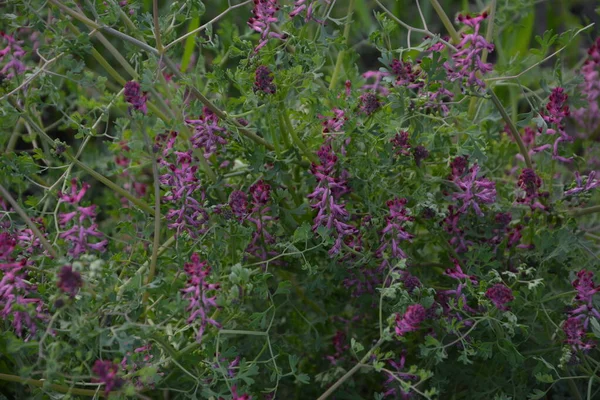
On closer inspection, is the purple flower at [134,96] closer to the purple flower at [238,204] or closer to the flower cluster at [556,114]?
the purple flower at [238,204]

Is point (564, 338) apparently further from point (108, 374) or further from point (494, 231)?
point (108, 374)

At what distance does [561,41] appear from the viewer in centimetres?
175

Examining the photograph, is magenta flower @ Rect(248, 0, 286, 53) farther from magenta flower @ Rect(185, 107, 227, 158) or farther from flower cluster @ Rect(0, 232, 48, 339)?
flower cluster @ Rect(0, 232, 48, 339)

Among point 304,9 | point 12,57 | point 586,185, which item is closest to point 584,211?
point 586,185

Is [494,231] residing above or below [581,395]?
above

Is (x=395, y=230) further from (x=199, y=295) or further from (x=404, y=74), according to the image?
(x=199, y=295)

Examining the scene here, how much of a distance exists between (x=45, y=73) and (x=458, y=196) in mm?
1047

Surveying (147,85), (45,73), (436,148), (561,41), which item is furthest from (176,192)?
(561,41)

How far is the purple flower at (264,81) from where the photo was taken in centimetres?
163

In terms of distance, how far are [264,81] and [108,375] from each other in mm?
711

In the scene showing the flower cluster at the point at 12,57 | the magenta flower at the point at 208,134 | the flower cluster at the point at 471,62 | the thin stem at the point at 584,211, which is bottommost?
the thin stem at the point at 584,211

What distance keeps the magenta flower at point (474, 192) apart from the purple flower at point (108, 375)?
891 millimetres

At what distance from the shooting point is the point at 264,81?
5.35 ft

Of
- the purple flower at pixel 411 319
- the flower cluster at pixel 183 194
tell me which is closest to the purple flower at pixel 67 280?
the flower cluster at pixel 183 194
